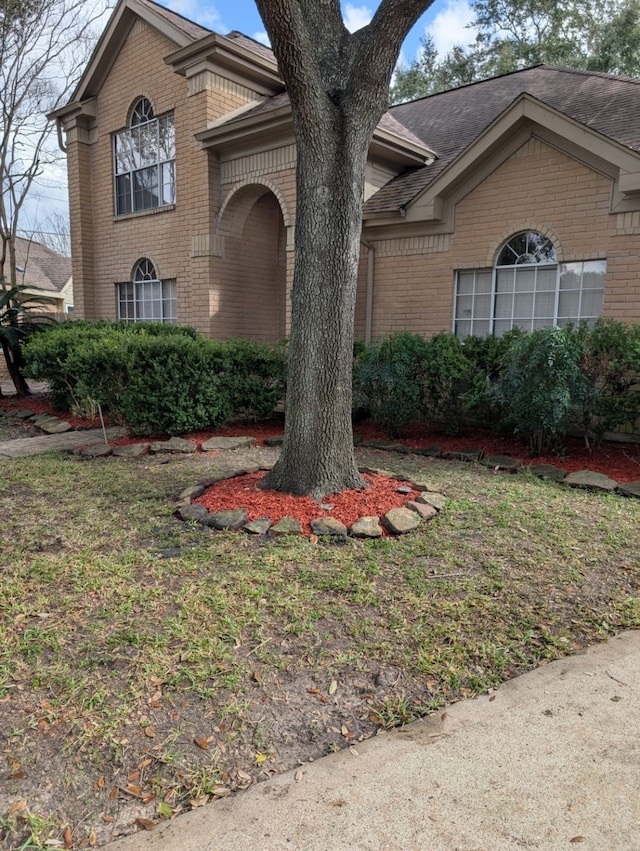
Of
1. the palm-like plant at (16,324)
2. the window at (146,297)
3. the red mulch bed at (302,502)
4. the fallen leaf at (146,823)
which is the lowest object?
the fallen leaf at (146,823)

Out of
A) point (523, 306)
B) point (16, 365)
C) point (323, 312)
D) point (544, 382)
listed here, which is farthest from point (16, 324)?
point (544, 382)

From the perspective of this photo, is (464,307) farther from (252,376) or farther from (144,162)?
(144,162)

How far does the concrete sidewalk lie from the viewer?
190 cm

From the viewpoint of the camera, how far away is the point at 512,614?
133 inches

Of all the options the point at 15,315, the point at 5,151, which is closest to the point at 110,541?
the point at 15,315

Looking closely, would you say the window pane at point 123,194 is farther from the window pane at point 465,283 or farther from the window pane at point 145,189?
the window pane at point 465,283

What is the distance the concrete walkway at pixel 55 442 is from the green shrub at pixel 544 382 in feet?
17.8

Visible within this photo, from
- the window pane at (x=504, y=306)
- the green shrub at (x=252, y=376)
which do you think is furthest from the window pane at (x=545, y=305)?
the green shrub at (x=252, y=376)

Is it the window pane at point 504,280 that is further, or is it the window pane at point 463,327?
the window pane at point 463,327

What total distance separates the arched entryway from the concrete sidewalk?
1051 cm

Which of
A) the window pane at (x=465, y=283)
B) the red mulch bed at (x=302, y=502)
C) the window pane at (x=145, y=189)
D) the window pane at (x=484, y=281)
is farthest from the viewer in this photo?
the window pane at (x=145, y=189)

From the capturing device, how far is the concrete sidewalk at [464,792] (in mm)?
1901

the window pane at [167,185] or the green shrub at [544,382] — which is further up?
the window pane at [167,185]

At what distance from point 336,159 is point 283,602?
356 cm
